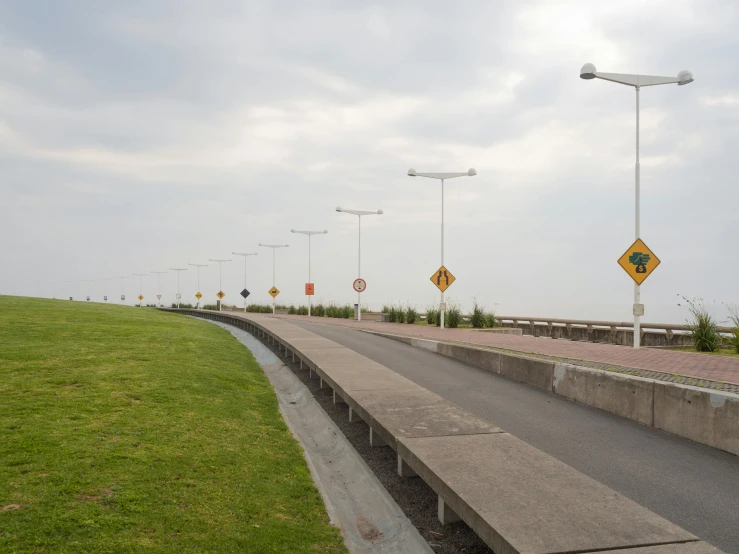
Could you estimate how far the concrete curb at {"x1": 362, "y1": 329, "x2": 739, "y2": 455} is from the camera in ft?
23.5

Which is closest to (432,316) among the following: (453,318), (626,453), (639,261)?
(453,318)

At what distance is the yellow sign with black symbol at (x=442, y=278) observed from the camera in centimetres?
3250

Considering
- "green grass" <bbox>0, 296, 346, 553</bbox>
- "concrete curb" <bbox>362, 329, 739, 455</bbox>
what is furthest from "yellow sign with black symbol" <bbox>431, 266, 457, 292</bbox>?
"green grass" <bbox>0, 296, 346, 553</bbox>

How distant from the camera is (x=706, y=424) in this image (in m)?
7.39

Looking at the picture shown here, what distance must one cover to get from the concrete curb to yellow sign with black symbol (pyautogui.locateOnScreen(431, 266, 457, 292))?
19.5 metres

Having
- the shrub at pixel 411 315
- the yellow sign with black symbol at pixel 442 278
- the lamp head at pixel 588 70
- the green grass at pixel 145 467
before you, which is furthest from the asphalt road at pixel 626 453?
the shrub at pixel 411 315

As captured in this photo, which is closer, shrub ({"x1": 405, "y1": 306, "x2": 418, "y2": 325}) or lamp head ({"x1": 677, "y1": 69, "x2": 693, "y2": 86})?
lamp head ({"x1": 677, "y1": 69, "x2": 693, "y2": 86})

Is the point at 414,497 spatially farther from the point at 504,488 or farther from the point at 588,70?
the point at 588,70

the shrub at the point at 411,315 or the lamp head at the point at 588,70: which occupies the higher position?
the lamp head at the point at 588,70

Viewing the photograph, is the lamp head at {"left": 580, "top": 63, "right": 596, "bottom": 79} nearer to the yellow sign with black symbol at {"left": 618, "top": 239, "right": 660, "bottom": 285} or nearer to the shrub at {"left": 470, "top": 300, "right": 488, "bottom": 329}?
the yellow sign with black symbol at {"left": 618, "top": 239, "right": 660, "bottom": 285}

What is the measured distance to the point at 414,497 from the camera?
6.03 m

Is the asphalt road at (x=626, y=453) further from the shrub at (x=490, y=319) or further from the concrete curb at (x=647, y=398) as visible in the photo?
the shrub at (x=490, y=319)

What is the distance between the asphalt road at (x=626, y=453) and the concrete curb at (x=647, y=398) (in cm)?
17

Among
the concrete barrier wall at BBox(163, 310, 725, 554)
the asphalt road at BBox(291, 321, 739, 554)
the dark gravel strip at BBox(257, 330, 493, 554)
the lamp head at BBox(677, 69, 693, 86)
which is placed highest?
the lamp head at BBox(677, 69, 693, 86)
